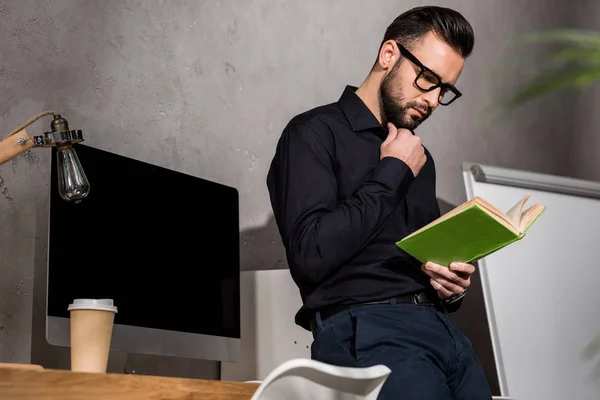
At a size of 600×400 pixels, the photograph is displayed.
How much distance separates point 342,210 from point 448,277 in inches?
10.4

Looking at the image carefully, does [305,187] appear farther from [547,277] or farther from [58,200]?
[547,277]

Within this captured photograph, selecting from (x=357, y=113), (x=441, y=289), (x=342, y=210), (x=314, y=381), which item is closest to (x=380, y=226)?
(x=342, y=210)

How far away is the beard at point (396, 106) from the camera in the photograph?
1.89 m

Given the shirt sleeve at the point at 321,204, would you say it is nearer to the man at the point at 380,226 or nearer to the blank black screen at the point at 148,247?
the man at the point at 380,226

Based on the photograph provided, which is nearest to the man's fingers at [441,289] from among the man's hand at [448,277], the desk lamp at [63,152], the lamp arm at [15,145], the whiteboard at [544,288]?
the man's hand at [448,277]

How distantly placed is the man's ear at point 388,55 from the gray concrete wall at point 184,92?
28 centimetres

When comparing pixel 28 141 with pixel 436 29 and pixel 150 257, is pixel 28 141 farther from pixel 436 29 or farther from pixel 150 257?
pixel 436 29

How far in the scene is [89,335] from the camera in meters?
1.65

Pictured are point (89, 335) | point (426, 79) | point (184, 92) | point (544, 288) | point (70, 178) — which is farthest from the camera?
point (544, 288)

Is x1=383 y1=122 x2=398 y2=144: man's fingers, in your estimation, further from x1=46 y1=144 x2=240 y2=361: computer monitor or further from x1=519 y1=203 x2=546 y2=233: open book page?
x1=46 y1=144 x2=240 y2=361: computer monitor

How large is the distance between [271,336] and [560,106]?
82.2 inches

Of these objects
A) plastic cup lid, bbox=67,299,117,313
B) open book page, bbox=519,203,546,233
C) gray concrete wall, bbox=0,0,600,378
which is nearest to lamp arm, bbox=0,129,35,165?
plastic cup lid, bbox=67,299,117,313

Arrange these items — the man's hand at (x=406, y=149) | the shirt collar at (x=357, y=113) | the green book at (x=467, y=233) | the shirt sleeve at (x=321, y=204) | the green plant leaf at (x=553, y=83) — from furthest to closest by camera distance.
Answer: the shirt collar at (x=357, y=113)
the man's hand at (x=406, y=149)
the shirt sleeve at (x=321, y=204)
the green book at (x=467, y=233)
the green plant leaf at (x=553, y=83)

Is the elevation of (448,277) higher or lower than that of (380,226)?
lower
